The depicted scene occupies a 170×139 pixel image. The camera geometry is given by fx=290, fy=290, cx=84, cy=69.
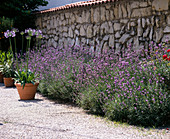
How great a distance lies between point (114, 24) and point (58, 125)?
4306 millimetres

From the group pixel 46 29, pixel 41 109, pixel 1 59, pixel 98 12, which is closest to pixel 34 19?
pixel 46 29

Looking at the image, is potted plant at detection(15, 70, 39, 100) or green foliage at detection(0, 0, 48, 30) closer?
potted plant at detection(15, 70, 39, 100)

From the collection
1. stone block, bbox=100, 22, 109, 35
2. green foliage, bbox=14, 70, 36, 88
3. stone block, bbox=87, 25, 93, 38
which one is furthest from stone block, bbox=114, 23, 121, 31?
green foliage, bbox=14, 70, 36, 88

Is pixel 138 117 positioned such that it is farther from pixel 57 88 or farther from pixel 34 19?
pixel 34 19

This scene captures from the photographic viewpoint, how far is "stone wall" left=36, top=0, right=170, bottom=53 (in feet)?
22.8

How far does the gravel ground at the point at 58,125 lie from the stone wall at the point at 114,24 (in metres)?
2.46

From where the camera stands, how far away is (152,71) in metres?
5.08

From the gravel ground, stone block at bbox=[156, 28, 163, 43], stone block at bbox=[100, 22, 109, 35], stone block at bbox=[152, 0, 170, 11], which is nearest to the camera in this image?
the gravel ground

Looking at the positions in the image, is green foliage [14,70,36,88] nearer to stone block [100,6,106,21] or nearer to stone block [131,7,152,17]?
stone block [100,6,106,21]

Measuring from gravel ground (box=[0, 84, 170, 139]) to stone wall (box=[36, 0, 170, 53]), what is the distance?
2458 mm

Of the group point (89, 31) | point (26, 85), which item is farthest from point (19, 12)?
point (26, 85)

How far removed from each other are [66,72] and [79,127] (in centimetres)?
252

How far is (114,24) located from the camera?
8.22 metres

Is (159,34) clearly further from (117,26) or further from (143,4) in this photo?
(117,26)
